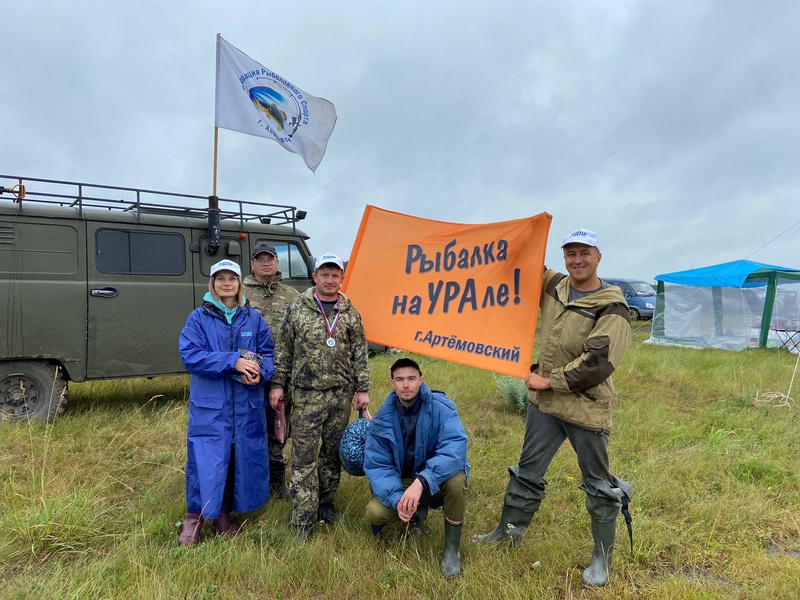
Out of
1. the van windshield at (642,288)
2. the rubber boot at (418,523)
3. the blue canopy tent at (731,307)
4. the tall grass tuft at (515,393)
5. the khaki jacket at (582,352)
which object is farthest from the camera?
the van windshield at (642,288)

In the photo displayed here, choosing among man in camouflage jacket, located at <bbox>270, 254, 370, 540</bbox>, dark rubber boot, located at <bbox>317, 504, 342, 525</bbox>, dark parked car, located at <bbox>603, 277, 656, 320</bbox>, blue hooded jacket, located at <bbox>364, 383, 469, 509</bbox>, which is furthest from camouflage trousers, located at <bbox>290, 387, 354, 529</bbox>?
dark parked car, located at <bbox>603, 277, 656, 320</bbox>

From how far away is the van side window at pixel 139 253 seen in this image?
18.1ft

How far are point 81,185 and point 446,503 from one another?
5.35 meters

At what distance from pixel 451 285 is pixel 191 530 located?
2376mm

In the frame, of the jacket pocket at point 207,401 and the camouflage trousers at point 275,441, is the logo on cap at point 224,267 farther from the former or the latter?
the camouflage trousers at point 275,441

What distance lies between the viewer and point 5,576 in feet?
8.75

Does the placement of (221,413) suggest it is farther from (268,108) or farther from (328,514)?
(268,108)

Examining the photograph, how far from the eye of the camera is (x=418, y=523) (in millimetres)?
3107

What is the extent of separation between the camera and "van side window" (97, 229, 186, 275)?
18.1 feet

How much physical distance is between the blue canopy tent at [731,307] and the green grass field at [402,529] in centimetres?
872

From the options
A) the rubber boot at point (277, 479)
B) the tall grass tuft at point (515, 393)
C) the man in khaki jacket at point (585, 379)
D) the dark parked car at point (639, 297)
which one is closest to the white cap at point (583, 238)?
the man in khaki jacket at point (585, 379)

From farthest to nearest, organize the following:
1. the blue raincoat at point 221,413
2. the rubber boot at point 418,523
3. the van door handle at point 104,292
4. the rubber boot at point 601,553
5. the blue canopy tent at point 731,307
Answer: the blue canopy tent at point 731,307 < the van door handle at point 104,292 < the rubber boot at point 418,523 < the blue raincoat at point 221,413 < the rubber boot at point 601,553

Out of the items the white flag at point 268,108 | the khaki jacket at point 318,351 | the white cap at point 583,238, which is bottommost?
the khaki jacket at point 318,351

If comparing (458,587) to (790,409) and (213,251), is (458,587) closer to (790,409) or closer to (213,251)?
(213,251)
